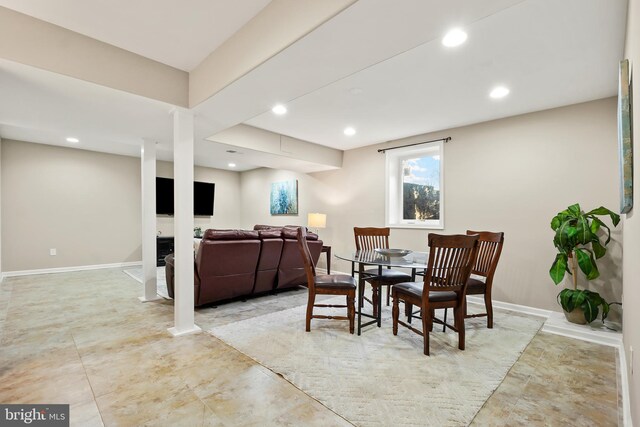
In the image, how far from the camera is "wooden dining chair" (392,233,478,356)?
95.2 inches

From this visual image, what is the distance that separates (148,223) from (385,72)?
11.3ft

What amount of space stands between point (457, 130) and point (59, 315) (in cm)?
554

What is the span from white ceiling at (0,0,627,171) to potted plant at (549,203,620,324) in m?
1.32

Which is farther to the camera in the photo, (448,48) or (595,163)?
(595,163)

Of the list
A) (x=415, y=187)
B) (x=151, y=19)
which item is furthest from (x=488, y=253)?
(x=151, y=19)

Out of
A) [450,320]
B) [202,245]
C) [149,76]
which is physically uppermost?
[149,76]

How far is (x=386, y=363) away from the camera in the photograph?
7.55 ft

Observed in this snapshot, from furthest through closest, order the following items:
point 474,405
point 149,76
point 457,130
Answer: point 457,130 < point 149,76 < point 474,405

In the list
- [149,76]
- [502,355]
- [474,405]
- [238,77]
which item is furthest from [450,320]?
[149,76]

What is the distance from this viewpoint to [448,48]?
2.36 meters

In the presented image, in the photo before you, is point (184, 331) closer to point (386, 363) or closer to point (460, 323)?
point (386, 363)

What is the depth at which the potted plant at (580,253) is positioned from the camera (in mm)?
2932

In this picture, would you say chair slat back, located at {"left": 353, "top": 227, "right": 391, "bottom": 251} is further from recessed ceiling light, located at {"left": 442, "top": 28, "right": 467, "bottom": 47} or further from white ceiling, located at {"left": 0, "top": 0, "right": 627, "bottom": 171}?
recessed ceiling light, located at {"left": 442, "top": 28, "right": 467, "bottom": 47}

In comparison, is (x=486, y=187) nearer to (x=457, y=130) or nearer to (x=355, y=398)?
(x=457, y=130)
